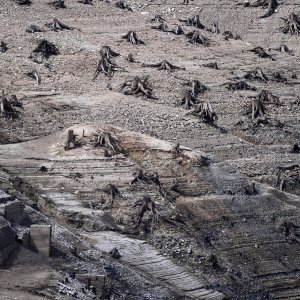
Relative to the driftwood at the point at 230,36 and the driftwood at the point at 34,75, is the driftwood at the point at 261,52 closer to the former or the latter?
the driftwood at the point at 230,36

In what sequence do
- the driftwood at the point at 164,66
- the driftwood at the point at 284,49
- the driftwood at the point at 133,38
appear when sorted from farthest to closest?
the driftwood at the point at 284,49
the driftwood at the point at 133,38
the driftwood at the point at 164,66

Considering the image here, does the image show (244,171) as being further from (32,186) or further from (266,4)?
(266,4)

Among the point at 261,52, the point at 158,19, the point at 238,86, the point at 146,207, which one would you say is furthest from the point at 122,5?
the point at 146,207

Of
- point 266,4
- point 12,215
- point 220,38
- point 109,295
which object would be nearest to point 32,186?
point 12,215

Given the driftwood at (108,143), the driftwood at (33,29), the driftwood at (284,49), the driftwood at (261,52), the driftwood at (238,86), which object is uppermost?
the driftwood at (108,143)

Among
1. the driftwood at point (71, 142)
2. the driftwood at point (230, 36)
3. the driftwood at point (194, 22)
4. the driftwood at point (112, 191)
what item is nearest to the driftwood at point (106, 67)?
the driftwood at point (71, 142)

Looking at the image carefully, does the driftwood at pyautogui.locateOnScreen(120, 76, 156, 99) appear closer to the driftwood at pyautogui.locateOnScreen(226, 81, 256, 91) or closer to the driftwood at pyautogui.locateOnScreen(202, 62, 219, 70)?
the driftwood at pyautogui.locateOnScreen(226, 81, 256, 91)

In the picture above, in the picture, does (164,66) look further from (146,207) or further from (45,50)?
(146,207)
